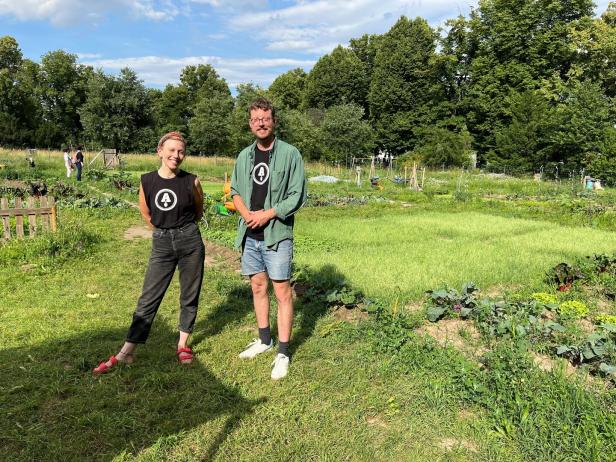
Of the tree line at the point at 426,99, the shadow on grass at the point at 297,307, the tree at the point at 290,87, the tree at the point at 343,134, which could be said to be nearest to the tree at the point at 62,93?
the tree line at the point at 426,99

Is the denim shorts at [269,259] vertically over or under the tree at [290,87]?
under

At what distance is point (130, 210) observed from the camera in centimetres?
1186

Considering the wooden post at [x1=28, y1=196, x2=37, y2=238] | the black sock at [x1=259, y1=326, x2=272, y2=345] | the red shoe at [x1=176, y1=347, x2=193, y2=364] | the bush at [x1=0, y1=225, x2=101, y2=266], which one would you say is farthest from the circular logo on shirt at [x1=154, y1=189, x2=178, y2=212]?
the wooden post at [x1=28, y1=196, x2=37, y2=238]

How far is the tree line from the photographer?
34219 mm

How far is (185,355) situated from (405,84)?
46.9m

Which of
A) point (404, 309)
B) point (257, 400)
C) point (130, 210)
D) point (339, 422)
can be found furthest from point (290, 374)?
point (130, 210)

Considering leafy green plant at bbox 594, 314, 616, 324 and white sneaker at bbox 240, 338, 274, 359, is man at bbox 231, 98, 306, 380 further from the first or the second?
leafy green plant at bbox 594, 314, 616, 324

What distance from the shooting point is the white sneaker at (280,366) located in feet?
11.7

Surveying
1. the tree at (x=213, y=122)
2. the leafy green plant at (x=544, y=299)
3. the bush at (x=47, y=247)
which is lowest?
the leafy green plant at (x=544, y=299)

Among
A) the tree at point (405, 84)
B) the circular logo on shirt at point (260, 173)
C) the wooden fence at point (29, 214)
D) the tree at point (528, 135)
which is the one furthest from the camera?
the tree at point (405, 84)

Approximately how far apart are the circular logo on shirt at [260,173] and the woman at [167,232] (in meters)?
0.54

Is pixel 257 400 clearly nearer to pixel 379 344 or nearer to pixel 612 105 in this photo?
pixel 379 344

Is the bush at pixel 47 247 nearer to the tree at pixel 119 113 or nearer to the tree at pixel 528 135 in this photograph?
the tree at pixel 528 135

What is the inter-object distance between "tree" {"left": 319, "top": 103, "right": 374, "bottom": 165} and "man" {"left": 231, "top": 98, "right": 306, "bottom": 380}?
110 ft
